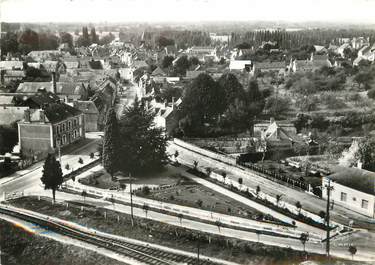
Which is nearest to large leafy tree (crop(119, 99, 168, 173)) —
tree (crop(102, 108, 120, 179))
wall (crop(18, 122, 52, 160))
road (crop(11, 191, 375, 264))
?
tree (crop(102, 108, 120, 179))

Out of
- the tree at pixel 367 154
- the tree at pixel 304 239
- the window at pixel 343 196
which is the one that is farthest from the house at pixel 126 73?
the tree at pixel 304 239

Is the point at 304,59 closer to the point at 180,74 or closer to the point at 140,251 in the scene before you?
the point at 180,74

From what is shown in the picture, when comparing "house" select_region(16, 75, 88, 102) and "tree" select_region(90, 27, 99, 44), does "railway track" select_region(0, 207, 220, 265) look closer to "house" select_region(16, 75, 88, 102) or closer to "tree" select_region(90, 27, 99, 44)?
"house" select_region(16, 75, 88, 102)

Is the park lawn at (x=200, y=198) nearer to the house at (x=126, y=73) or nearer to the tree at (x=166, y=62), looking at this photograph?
the house at (x=126, y=73)

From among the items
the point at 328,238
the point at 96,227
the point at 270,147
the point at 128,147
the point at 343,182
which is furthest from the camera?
the point at 270,147

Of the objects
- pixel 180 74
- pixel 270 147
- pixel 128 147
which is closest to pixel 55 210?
pixel 128 147

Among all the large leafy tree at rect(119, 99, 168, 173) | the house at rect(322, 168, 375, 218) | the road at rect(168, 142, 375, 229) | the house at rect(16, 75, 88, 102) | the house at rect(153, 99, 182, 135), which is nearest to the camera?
the road at rect(168, 142, 375, 229)
